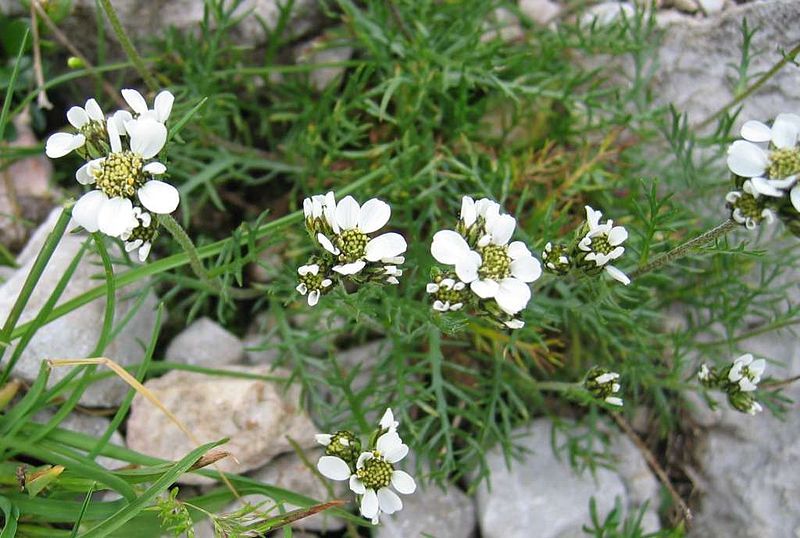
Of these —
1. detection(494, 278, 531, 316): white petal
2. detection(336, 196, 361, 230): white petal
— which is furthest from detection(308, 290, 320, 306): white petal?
detection(494, 278, 531, 316): white petal

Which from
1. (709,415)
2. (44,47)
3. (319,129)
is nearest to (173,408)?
(319,129)

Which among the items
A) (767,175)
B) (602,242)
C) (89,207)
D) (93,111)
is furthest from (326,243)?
(767,175)

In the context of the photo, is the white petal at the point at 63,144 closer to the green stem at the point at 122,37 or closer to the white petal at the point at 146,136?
the white petal at the point at 146,136

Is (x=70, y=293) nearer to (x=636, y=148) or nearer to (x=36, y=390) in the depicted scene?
(x=36, y=390)

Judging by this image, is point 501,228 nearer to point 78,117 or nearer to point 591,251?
point 591,251

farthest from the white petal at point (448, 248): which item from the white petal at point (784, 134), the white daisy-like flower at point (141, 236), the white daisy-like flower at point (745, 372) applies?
the white daisy-like flower at point (745, 372)

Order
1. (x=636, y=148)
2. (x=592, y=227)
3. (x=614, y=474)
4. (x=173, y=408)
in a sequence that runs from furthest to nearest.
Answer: (x=636, y=148) < (x=614, y=474) < (x=173, y=408) < (x=592, y=227)
